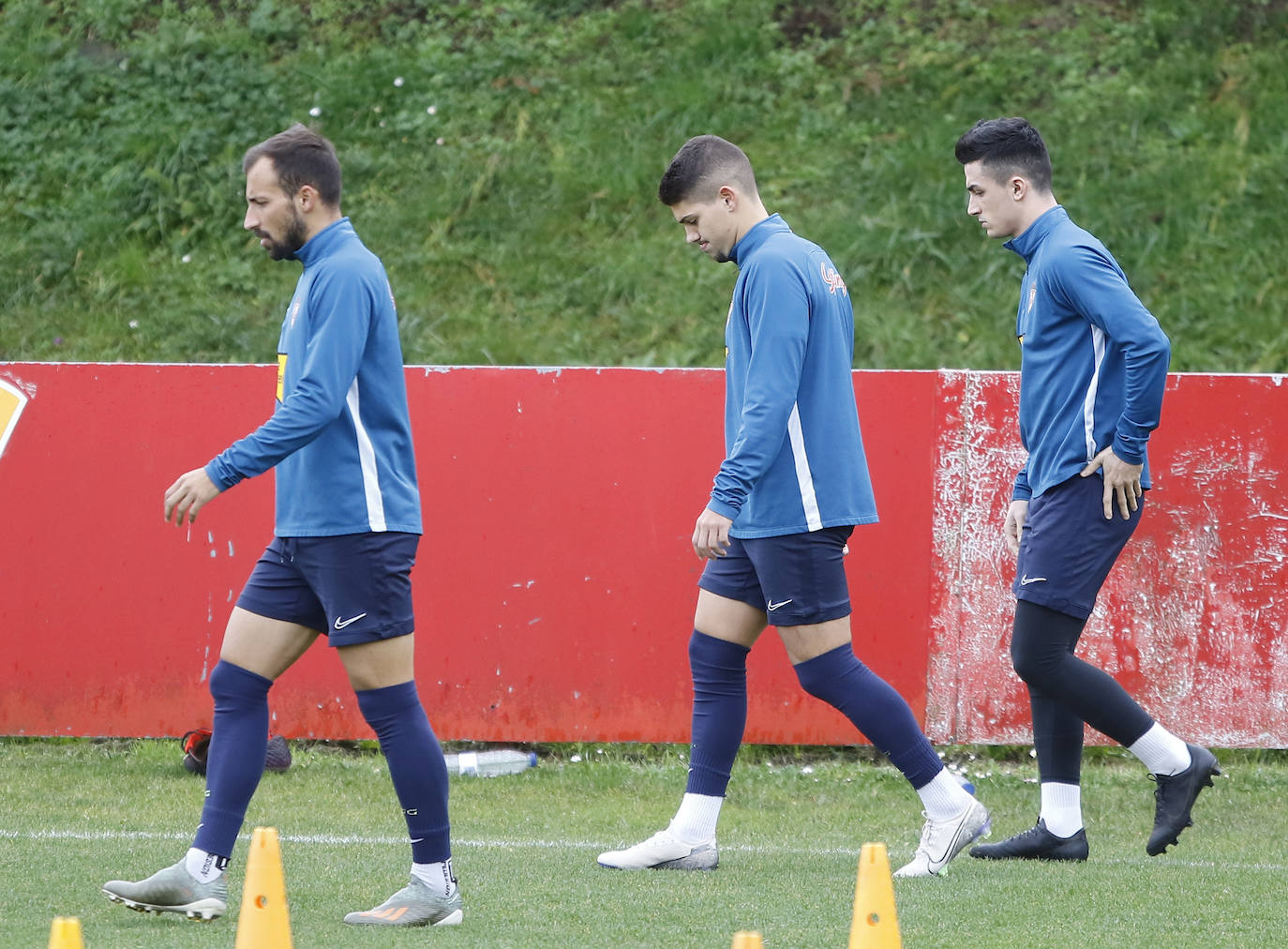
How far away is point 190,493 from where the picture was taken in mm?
3521

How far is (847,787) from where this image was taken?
5906 mm

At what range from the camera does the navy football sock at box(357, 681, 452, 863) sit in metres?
3.66

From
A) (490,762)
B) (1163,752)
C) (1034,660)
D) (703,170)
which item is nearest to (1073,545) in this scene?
(1034,660)

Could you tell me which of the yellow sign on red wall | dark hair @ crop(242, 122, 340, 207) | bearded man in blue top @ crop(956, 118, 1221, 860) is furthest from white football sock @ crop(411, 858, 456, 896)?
the yellow sign on red wall

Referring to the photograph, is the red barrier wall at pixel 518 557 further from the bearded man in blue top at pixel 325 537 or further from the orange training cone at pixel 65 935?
the orange training cone at pixel 65 935

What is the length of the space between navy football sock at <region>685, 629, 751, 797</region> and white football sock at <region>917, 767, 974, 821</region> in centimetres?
57

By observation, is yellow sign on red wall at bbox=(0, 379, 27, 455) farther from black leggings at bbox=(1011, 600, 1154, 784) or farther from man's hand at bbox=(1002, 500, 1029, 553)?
black leggings at bbox=(1011, 600, 1154, 784)

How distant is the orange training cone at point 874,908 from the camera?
9.53ft

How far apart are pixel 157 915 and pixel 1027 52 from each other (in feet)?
31.4

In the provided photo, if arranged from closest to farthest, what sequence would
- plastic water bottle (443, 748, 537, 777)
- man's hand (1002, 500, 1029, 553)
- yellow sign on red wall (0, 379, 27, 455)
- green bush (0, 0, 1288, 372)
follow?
man's hand (1002, 500, 1029, 553) → plastic water bottle (443, 748, 537, 777) → yellow sign on red wall (0, 379, 27, 455) → green bush (0, 0, 1288, 372)

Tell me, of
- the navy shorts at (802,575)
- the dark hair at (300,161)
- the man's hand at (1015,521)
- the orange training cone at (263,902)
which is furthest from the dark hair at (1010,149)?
the orange training cone at (263,902)

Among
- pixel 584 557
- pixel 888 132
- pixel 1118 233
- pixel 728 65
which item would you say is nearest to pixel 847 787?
pixel 584 557

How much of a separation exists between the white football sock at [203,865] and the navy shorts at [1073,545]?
87.8 inches

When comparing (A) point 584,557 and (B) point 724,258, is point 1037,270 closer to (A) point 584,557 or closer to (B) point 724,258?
(B) point 724,258
